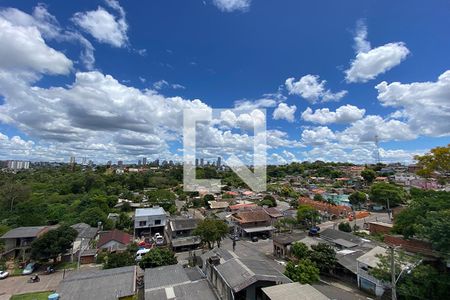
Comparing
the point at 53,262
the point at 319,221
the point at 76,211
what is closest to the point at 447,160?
the point at 319,221

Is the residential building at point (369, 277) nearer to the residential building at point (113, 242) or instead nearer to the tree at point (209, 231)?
the tree at point (209, 231)

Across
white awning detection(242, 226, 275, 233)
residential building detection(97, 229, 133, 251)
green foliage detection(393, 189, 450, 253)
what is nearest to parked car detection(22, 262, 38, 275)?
residential building detection(97, 229, 133, 251)

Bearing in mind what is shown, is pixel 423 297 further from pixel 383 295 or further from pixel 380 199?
pixel 380 199

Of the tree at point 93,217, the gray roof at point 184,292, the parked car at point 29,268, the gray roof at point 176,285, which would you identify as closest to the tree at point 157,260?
the gray roof at point 176,285

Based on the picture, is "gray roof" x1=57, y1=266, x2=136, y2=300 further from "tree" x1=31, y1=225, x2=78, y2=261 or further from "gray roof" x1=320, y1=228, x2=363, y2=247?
"gray roof" x1=320, y1=228, x2=363, y2=247

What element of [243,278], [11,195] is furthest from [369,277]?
[11,195]

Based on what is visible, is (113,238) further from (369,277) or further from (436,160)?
(436,160)
